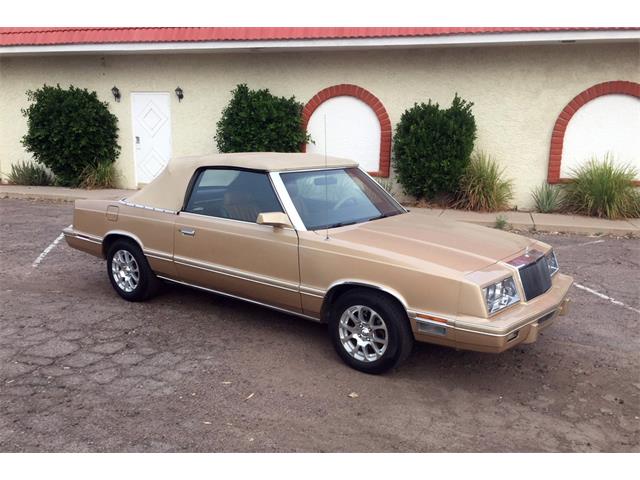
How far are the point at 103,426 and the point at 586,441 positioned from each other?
2.92 metres

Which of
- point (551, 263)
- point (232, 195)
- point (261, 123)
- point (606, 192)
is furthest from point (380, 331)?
point (261, 123)

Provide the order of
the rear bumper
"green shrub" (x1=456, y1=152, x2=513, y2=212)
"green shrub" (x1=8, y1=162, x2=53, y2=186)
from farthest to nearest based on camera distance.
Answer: "green shrub" (x1=8, y1=162, x2=53, y2=186)
"green shrub" (x1=456, y1=152, x2=513, y2=212)
the rear bumper

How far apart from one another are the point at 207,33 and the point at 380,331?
31.0ft

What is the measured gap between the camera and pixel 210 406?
368cm

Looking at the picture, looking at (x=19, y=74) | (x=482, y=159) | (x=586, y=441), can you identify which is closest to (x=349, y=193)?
(x=586, y=441)

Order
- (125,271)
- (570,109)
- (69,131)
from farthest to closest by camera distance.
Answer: (69,131), (570,109), (125,271)

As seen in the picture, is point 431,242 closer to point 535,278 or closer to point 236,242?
point 535,278

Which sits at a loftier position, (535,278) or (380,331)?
(535,278)

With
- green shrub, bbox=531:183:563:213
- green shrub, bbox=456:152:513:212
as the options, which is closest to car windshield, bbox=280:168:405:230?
green shrub, bbox=456:152:513:212

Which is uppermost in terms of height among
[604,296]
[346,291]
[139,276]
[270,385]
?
[346,291]

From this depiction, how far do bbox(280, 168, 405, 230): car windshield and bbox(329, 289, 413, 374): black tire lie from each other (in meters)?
0.71

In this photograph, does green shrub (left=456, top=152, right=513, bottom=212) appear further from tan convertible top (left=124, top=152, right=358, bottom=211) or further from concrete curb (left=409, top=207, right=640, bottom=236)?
tan convertible top (left=124, top=152, right=358, bottom=211)

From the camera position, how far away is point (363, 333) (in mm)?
4102

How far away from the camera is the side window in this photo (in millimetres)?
4699
